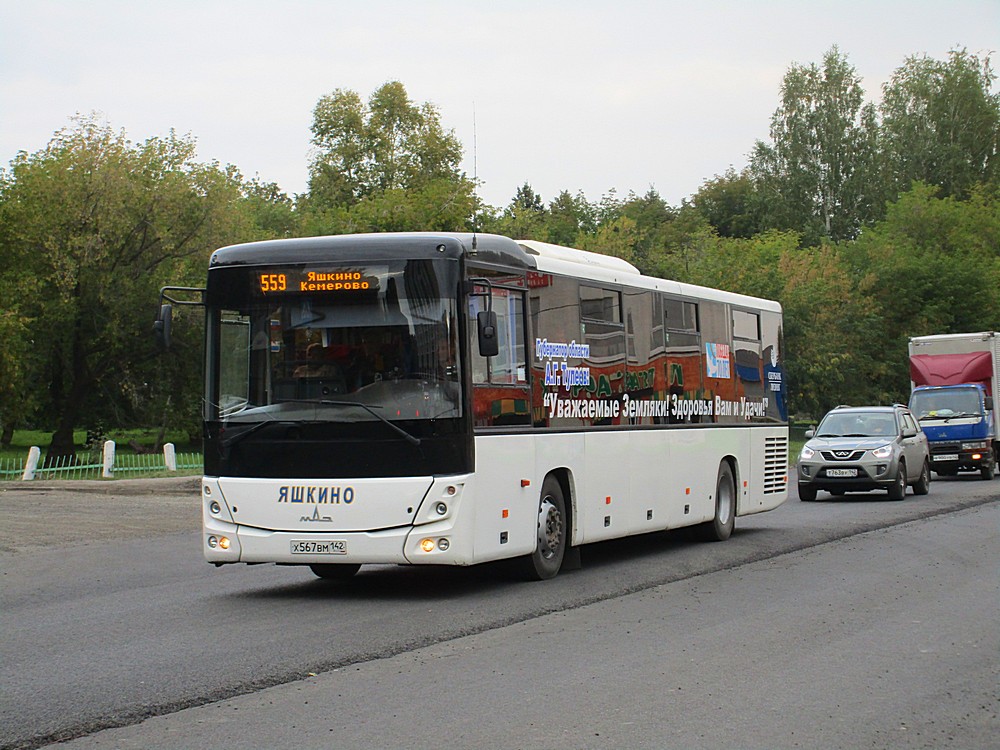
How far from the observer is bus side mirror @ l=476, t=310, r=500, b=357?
11.5m

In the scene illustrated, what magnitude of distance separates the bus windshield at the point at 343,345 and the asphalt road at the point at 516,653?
1.66 m

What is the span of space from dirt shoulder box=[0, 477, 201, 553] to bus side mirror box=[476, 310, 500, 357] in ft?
27.4

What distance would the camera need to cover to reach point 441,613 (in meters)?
10.8

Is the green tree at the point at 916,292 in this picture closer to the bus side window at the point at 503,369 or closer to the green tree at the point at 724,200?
the green tree at the point at 724,200

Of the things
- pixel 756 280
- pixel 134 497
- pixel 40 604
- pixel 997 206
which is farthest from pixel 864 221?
pixel 40 604

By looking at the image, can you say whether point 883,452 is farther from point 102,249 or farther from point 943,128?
point 943,128

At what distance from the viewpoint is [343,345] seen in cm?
1170

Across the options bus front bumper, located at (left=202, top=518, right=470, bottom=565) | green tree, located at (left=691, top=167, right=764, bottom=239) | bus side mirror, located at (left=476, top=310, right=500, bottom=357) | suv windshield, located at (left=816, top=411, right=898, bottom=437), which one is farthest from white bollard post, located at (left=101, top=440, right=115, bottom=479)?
green tree, located at (left=691, top=167, right=764, bottom=239)

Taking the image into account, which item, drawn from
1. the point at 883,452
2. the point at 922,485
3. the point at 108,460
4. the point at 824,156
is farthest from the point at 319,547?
the point at 824,156

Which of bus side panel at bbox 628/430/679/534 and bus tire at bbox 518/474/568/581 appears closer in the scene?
bus tire at bbox 518/474/568/581

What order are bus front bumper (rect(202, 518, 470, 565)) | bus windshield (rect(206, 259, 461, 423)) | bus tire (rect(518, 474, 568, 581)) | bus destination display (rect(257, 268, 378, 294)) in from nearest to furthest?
bus front bumper (rect(202, 518, 470, 565)) < bus windshield (rect(206, 259, 461, 423)) < bus destination display (rect(257, 268, 378, 294)) < bus tire (rect(518, 474, 568, 581))

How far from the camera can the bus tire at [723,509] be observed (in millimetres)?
17328

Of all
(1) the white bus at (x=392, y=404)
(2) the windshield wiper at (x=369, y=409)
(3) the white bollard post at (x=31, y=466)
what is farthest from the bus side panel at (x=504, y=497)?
(3) the white bollard post at (x=31, y=466)

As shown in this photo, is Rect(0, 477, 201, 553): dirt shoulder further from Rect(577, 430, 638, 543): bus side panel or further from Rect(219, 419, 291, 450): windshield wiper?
Rect(577, 430, 638, 543): bus side panel
